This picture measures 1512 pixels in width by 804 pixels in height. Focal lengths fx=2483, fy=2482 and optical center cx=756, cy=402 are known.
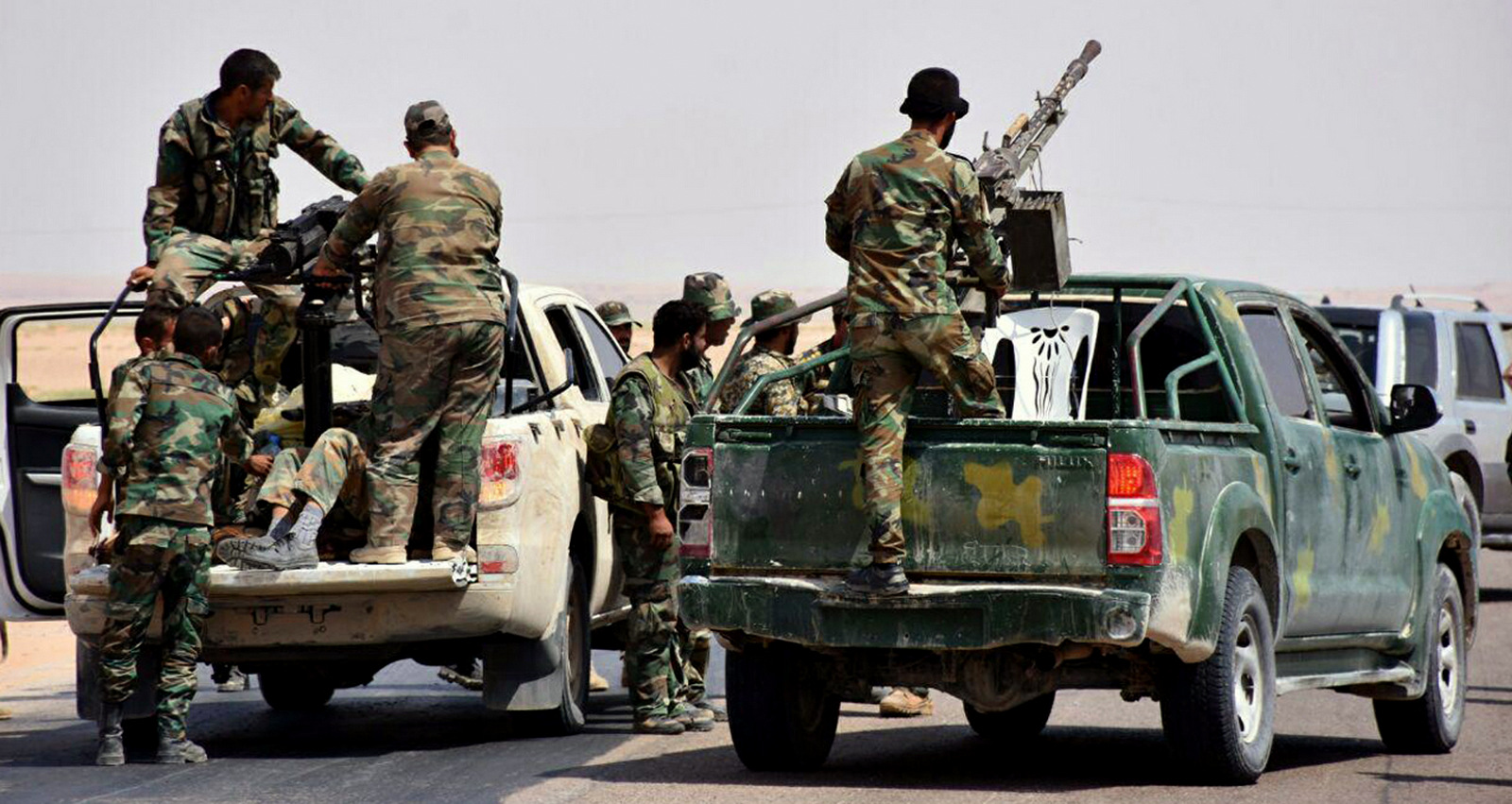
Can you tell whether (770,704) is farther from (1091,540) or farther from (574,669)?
(574,669)

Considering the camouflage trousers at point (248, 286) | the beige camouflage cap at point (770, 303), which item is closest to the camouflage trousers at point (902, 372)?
the camouflage trousers at point (248, 286)

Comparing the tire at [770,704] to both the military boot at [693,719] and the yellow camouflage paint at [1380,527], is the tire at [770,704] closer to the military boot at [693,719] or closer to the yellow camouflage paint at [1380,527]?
the military boot at [693,719]

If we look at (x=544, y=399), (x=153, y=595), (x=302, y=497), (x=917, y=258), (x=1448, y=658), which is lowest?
(x=1448, y=658)

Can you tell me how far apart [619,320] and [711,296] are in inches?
138

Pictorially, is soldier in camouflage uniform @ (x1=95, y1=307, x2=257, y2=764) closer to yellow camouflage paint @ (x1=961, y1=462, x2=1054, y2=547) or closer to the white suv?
yellow camouflage paint @ (x1=961, y1=462, x2=1054, y2=547)

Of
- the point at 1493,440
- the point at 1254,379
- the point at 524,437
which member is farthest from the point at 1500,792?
the point at 1493,440

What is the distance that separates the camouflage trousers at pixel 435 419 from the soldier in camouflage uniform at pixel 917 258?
1.77 meters

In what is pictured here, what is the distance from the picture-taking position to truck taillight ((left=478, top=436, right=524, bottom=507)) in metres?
9.98

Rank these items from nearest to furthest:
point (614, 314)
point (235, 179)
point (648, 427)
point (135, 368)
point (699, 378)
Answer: point (135, 368) < point (648, 427) < point (235, 179) < point (699, 378) < point (614, 314)

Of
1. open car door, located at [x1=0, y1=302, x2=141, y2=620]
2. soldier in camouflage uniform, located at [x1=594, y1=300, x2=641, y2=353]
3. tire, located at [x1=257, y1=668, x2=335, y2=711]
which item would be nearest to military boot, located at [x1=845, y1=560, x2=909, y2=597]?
open car door, located at [x1=0, y1=302, x2=141, y2=620]

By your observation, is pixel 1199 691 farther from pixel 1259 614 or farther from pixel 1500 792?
pixel 1500 792

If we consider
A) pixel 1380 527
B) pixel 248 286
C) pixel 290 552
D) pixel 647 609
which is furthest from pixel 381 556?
pixel 1380 527

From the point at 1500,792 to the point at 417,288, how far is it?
4.69m

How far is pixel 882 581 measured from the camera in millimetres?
8695
